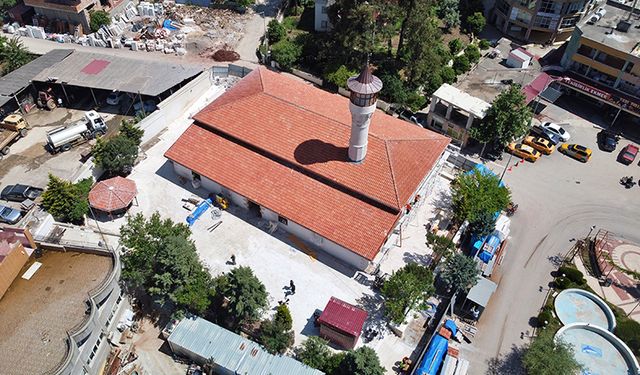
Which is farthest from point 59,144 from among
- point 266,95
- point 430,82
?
point 430,82

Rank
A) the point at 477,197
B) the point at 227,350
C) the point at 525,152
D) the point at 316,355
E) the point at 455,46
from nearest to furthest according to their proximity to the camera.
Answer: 1. the point at 316,355
2. the point at 227,350
3. the point at 477,197
4. the point at 525,152
5. the point at 455,46

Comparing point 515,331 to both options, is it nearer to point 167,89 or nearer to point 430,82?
point 430,82

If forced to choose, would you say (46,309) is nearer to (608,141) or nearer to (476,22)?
(608,141)

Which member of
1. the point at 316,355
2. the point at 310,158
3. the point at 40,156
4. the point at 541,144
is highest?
the point at 310,158

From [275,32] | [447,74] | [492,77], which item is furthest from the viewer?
[275,32]

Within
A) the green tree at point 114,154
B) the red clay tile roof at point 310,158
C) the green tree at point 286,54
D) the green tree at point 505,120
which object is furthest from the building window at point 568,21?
the green tree at point 114,154

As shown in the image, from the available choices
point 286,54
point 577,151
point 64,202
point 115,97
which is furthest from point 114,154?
point 577,151

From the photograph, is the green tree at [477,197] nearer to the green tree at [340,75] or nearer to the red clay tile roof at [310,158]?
the red clay tile roof at [310,158]
